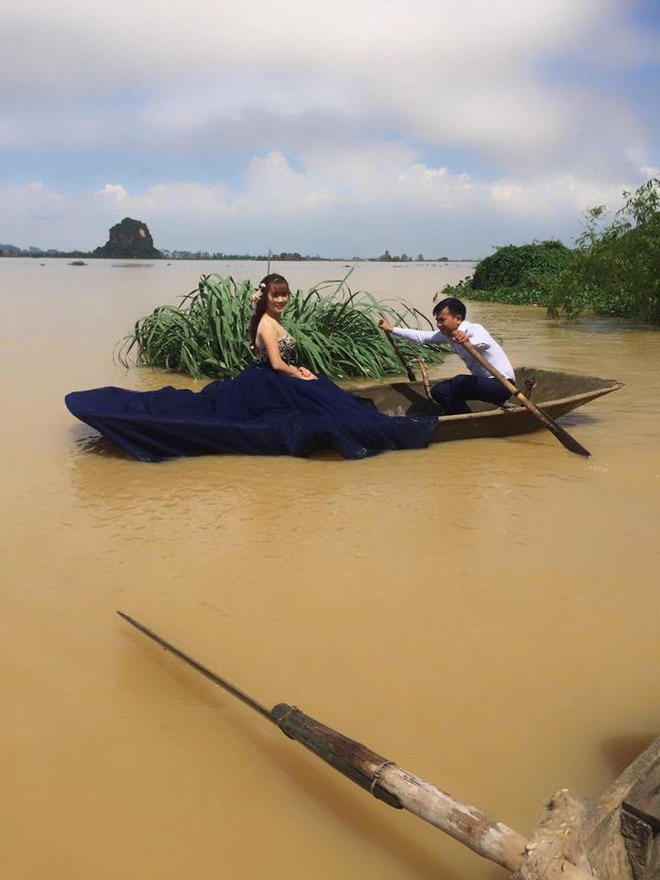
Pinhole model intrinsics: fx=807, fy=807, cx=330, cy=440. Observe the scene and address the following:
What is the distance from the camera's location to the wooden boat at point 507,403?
15.9ft

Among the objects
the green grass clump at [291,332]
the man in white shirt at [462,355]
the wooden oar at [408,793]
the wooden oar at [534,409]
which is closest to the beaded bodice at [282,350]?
the man in white shirt at [462,355]

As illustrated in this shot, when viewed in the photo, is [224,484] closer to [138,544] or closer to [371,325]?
[138,544]

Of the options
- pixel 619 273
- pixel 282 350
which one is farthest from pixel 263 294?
pixel 619 273

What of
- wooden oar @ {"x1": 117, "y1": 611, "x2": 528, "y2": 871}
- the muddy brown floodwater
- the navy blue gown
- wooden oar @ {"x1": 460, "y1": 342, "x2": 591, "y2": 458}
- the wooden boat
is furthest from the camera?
the wooden boat

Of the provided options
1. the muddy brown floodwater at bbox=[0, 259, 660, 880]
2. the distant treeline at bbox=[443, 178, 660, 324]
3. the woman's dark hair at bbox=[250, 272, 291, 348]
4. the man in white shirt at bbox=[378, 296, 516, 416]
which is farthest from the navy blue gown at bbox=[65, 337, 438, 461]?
the distant treeline at bbox=[443, 178, 660, 324]

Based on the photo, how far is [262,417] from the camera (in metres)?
4.71

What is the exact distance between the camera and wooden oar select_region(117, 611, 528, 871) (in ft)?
4.34

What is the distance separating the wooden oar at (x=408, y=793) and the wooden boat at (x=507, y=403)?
3176 mm

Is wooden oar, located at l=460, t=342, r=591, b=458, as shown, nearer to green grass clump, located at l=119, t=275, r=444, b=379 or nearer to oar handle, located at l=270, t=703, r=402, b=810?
green grass clump, located at l=119, t=275, r=444, b=379

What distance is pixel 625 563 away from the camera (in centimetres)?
306

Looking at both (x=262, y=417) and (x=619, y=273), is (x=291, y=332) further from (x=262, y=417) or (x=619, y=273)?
(x=619, y=273)

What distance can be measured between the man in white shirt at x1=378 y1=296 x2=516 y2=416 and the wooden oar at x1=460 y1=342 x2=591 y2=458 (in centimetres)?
12

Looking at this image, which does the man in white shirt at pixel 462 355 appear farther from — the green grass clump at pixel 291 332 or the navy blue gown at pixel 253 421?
the green grass clump at pixel 291 332

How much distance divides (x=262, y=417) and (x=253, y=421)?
0.09 m
